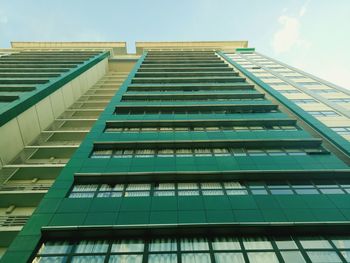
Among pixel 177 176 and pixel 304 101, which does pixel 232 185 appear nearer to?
pixel 177 176

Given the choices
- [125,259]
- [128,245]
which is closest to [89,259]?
[125,259]

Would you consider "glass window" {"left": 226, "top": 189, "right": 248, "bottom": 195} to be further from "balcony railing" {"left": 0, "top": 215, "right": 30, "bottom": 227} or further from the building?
"balcony railing" {"left": 0, "top": 215, "right": 30, "bottom": 227}

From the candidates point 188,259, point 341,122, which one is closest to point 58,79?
point 188,259

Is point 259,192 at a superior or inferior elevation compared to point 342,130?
inferior

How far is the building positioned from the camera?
11898mm

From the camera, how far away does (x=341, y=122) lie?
75.7 ft

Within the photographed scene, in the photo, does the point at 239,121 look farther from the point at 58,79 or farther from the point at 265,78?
the point at 58,79

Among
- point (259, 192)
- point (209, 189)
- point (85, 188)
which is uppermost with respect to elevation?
point (85, 188)

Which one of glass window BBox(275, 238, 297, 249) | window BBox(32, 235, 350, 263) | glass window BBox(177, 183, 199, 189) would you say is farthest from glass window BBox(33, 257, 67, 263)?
glass window BBox(275, 238, 297, 249)

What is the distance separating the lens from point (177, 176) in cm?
1606

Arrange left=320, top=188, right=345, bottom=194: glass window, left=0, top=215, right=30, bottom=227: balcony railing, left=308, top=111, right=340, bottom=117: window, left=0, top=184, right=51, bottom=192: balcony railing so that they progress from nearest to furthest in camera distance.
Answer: left=0, top=215, right=30, bottom=227: balcony railing < left=320, top=188, right=345, bottom=194: glass window < left=0, top=184, right=51, bottom=192: balcony railing < left=308, top=111, right=340, bottom=117: window

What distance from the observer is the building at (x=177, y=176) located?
11.9m

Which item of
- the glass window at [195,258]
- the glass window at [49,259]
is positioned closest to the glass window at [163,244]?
the glass window at [195,258]

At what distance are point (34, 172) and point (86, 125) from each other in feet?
33.6
